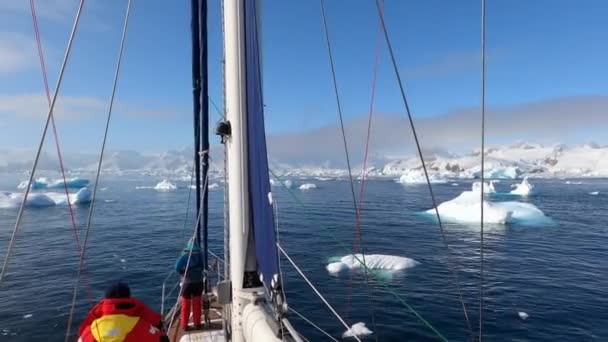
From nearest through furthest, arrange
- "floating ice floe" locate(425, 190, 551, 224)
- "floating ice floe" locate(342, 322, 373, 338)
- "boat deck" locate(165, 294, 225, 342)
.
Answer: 1. "boat deck" locate(165, 294, 225, 342)
2. "floating ice floe" locate(342, 322, 373, 338)
3. "floating ice floe" locate(425, 190, 551, 224)

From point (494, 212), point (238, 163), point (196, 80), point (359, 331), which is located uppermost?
point (196, 80)

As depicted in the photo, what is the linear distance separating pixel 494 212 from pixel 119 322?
36.1 metres

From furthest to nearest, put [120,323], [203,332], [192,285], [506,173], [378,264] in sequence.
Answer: [506,173], [378,264], [192,285], [203,332], [120,323]

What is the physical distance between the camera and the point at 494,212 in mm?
33844

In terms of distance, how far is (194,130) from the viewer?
22.5 feet

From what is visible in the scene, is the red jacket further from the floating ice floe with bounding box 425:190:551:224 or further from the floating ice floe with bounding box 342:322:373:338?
the floating ice floe with bounding box 425:190:551:224

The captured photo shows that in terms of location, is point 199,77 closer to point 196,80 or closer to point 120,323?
point 196,80

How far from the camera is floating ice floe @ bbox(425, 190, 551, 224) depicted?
1322 inches

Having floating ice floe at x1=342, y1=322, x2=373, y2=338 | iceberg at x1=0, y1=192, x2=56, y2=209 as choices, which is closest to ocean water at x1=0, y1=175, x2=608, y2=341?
floating ice floe at x1=342, y1=322, x2=373, y2=338

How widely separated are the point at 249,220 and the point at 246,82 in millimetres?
1411

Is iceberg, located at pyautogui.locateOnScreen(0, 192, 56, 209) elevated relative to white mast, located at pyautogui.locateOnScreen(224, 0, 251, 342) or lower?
lower

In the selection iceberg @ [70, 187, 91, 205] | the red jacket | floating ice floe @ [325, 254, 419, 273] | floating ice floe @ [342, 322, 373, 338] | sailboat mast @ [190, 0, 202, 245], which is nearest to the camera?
the red jacket

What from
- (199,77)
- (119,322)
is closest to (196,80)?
(199,77)

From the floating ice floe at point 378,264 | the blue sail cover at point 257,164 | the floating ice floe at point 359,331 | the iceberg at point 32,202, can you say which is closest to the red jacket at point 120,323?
the blue sail cover at point 257,164
